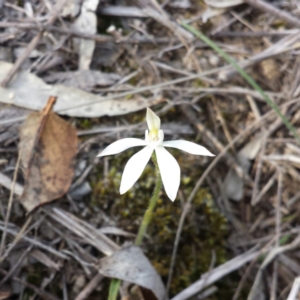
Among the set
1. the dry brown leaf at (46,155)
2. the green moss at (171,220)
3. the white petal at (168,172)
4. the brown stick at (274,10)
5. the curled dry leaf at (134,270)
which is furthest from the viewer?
the brown stick at (274,10)

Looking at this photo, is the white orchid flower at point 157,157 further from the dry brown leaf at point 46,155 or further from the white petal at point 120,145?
the dry brown leaf at point 46,155

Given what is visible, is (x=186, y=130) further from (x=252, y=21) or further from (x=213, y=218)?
(x=252, y=21)

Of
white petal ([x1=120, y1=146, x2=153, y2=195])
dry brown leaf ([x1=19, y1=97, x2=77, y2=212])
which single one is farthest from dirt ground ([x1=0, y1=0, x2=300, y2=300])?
white petal ([x1=120, y1=146, x2=153, y2=195])

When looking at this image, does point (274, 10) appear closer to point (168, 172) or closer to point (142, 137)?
point (142, 137)

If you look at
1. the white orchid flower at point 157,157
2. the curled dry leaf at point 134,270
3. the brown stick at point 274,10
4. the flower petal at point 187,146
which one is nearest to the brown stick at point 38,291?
the curled dry leaf at point 134,270

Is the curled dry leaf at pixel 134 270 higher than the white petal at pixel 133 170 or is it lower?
lower

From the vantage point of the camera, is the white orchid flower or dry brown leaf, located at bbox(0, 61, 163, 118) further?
dry brown leaf, located at bbox(0, 61, 163, 118)

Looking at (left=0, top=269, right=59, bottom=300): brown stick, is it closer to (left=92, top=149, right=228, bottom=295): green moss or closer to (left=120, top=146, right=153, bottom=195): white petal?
(left=92, top=149, right=228, bottom=295): green moss

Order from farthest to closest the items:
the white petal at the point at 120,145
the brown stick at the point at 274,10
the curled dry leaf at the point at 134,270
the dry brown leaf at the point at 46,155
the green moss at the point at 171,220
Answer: the brown stick at the point at 274,10 < the green moss at the point at 171,220 < the dry brown leaf at the point at 46,155 < the curled dry leaf at the point at 134,270 < the white petal at the point at 120,145
